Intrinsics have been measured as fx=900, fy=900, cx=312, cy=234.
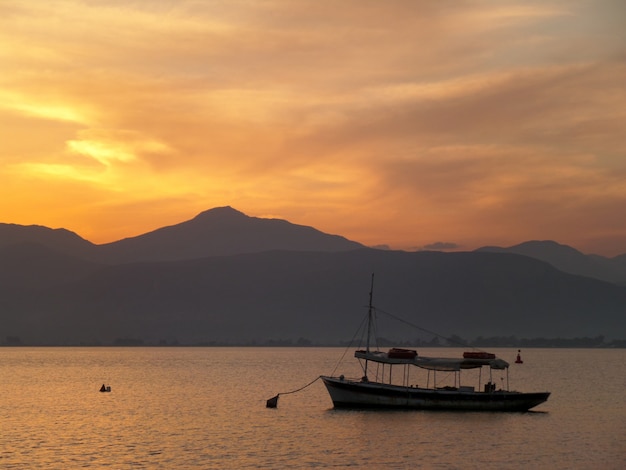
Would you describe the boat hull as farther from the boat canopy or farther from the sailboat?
the boat canopy

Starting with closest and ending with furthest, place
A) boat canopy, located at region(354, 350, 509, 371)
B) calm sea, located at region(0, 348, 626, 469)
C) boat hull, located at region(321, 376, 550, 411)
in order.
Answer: calm sea, located at region(0, 348, 626, 469) → boat hull, located at region(321, 376, 550, 411) → boat canopy, located at region(354, 350, 509, 371)

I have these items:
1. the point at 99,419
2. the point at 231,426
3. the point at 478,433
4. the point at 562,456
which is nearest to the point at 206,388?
the point at 99,419

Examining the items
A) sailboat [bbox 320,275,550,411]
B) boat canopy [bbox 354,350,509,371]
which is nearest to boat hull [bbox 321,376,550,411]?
sailboat [bbox 320,275,550,411]

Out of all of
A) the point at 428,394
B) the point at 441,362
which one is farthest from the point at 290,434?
the point at 441,362

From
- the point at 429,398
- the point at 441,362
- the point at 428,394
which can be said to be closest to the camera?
the point at 428,394

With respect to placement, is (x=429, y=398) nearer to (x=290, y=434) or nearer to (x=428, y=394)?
(x=428, y=394)

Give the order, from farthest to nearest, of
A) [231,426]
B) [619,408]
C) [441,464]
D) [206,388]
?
[206,388] < [619,408] < [231,426] < [441,464]

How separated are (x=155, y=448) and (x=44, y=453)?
9.05m

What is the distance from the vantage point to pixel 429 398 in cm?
9650

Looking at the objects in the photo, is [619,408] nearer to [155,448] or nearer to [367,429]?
[367,429]

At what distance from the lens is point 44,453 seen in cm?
7388

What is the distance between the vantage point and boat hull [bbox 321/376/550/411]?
3797 inches

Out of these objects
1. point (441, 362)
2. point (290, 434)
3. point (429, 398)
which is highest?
point (441, 362)

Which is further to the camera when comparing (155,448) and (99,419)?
(99,419)
